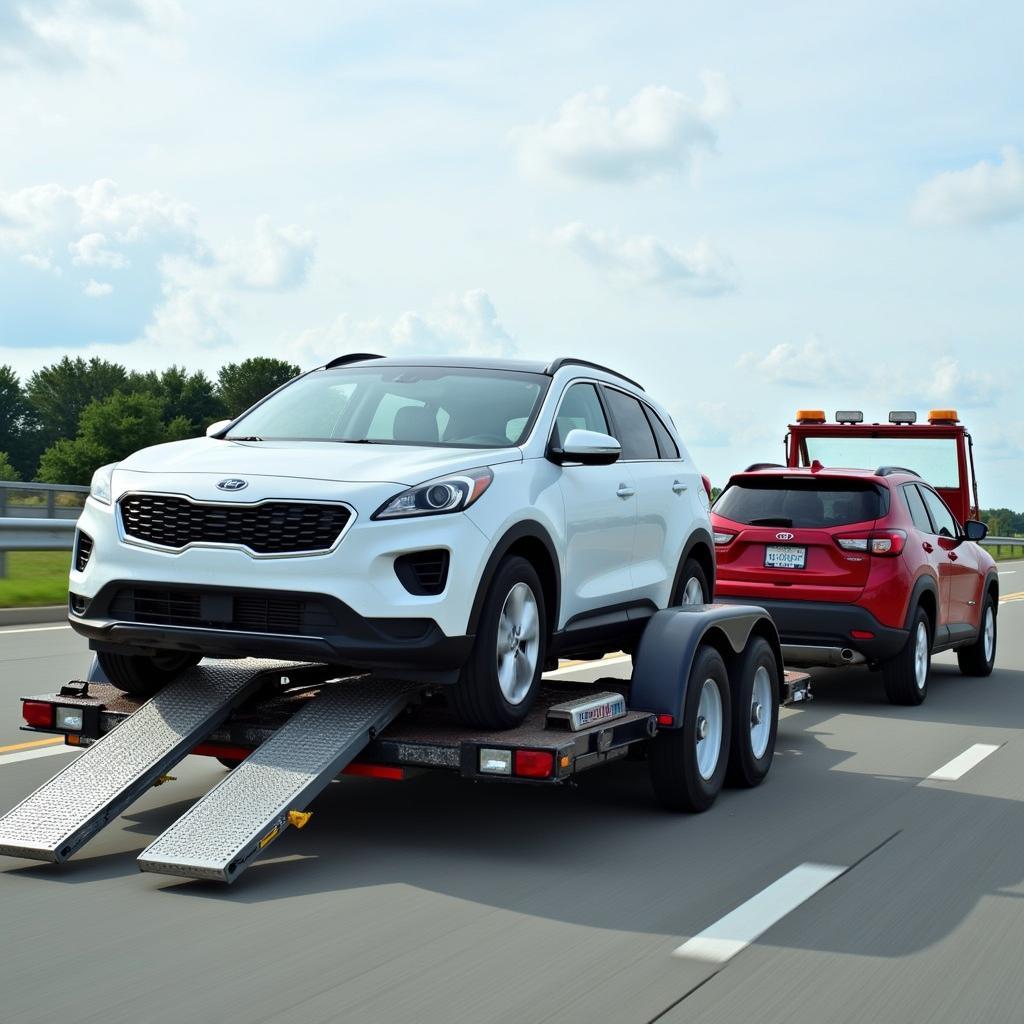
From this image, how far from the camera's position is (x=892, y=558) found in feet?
40.1

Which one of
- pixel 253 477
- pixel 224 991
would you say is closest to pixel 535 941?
pixel 224 991

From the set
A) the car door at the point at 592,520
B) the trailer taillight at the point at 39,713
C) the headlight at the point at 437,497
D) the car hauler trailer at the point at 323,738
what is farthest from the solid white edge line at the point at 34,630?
the headlight at the point at 437,497

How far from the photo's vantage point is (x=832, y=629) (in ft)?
39.7

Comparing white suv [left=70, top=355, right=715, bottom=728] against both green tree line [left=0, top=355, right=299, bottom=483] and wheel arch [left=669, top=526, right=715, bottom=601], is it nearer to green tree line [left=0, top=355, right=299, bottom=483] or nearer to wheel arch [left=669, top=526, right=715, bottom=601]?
wheel arch [left=669, top=526, right=715, bottom=601]

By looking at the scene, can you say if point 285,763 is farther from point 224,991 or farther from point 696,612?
point 696,612

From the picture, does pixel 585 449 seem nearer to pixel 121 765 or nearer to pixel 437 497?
pixel 437 497

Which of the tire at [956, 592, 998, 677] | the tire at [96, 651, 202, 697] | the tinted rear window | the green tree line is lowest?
the tire at [956, 592, 998, 677]

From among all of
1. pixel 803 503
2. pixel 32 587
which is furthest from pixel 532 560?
pixel 32 587

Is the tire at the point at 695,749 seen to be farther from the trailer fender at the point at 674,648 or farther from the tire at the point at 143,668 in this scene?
the tire at the point at 143,668

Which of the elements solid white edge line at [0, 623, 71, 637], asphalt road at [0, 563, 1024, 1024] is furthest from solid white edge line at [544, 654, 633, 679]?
solid white edge line at [0, 623, 71, 637]

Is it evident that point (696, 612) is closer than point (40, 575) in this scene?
Yes

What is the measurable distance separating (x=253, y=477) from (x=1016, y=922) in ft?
11.3

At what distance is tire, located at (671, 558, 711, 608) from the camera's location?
8.98 meters

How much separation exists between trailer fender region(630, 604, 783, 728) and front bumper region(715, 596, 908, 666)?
4128 millimetres
